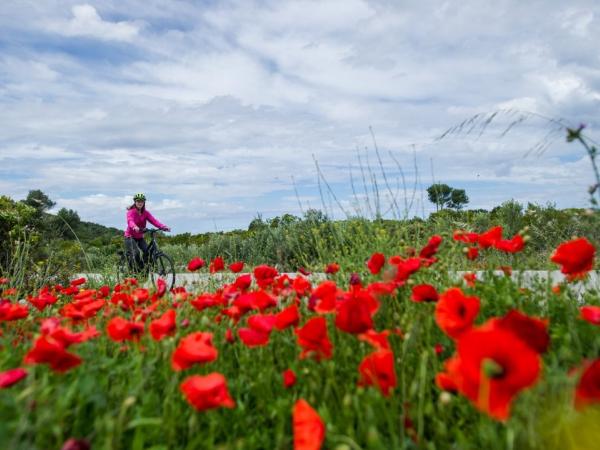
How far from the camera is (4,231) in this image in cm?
918

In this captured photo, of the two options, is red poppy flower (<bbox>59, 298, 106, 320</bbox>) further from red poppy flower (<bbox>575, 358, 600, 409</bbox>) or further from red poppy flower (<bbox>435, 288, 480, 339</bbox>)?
red poppy flower (<bbox>575, 358, 600, 409</bbox>)

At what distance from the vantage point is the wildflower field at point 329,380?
1326 millimetres

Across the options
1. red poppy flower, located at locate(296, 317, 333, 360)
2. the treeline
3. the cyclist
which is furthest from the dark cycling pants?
red poppy flower, located at locate(296, 317, 333, 360)

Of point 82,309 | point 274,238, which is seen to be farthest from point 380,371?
point 274,238

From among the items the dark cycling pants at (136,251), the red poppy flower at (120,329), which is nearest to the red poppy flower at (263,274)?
the red poppy flower at (120,329)

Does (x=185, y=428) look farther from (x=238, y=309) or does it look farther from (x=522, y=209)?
(x=522, y=209)

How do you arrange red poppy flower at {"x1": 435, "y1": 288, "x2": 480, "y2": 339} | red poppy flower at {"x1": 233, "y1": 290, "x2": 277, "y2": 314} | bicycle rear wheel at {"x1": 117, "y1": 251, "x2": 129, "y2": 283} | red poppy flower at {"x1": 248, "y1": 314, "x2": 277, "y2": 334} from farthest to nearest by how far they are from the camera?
bicycle rear wheel at {"x1": 117, "y1": 251, "x2": 129, "y2": 283} < red poppy flower at {"x1": 233, "y1": 290, "x2": 277, "y2": 314} < red poppy flower at {"x1": 248, "y1": 314, "x2": 277, "y2": 334} < red poppy flower at {"x1": 435, "y1": 288, "x2": 480, "y2": 339}

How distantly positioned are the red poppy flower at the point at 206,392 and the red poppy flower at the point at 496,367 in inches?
29.8

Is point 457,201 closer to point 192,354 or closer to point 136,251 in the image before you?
point 136,251

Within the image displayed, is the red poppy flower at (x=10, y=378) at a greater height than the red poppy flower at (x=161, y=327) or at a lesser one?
lesser

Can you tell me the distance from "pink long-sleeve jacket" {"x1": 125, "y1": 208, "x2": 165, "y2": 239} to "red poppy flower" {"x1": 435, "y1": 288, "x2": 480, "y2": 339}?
8.45 m

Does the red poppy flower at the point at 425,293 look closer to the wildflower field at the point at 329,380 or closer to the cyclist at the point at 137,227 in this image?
the wildflower field at the point at 329,380

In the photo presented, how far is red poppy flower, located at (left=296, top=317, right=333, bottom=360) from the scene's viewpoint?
1779 mm

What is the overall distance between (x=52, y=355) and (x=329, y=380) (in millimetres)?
944
